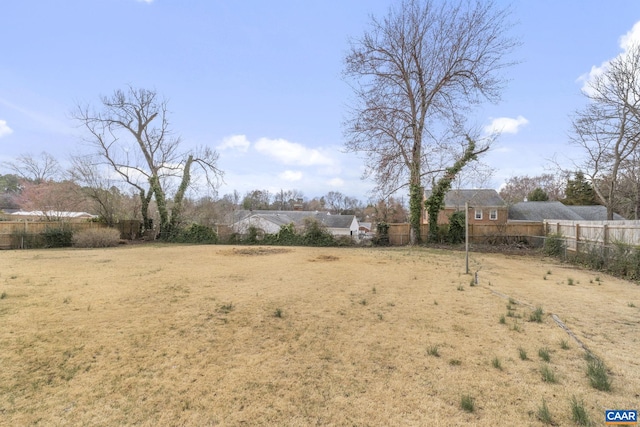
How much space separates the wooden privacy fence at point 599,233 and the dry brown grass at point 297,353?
418 cm

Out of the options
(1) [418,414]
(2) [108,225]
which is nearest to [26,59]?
(2) [108,225]

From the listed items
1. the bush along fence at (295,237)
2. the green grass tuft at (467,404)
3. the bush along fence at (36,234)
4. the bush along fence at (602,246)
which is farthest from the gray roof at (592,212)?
the bush along fence at (36,234)

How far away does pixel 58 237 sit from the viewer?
15492mm

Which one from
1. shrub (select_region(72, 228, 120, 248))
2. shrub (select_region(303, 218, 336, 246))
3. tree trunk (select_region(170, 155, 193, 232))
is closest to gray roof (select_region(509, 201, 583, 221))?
shrub (select_region(303, 218, 336, 246))

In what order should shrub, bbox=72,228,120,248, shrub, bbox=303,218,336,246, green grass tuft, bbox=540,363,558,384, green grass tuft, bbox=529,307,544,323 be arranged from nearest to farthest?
green grass tuft, bbox=540,363,558,384 < green grass tuft, bbox=529,307,544,323 < shrub, bbox=72,228,120,248 < shrub, bbox=303,218,336,246

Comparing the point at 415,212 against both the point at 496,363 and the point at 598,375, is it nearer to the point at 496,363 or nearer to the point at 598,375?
the point at 496,363

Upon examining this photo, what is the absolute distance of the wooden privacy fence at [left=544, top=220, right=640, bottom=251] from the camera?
8680mm

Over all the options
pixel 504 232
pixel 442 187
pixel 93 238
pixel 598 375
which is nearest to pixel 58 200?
pixel 93 238

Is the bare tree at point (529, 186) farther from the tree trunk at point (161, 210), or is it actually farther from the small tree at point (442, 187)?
the tree trunk at point (161, 210)

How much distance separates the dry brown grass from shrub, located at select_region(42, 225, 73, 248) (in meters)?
11.5

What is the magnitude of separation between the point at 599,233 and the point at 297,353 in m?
12.0

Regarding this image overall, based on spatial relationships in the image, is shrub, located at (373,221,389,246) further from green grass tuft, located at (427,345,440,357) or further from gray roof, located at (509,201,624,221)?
gray roof, located at (509,201,624,221)

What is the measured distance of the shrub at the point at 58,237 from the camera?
15.2 meters

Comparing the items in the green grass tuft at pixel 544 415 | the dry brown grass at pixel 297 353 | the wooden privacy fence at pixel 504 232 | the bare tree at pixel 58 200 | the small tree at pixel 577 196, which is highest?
the small tree at pixel 577 196
